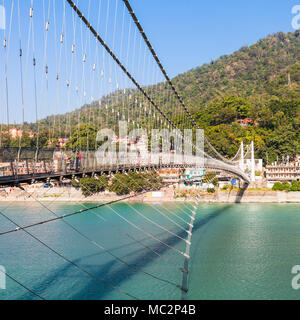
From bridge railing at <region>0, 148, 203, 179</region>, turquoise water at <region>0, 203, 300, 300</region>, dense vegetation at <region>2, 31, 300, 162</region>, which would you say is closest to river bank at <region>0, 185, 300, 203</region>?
dense vegetation at <region>2, 31, 300, 162</region>

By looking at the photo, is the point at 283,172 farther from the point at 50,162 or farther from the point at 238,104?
the point at 50,162

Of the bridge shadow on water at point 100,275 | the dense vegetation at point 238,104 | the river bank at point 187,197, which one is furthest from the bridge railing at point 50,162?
the river bank at point 187,197

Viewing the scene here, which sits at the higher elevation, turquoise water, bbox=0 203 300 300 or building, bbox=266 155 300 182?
building, bbox=266 155 300 182

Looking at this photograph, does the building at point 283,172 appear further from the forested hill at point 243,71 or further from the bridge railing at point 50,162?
the forested hill at point 243,71

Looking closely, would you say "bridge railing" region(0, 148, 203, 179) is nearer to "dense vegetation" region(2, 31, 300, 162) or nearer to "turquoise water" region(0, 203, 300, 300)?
"dense vegetation" region(2, 31, 300, 162)

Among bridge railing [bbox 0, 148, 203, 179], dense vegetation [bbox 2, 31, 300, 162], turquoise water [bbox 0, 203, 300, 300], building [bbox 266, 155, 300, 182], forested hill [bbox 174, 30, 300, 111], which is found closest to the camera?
bridge railing [bbox 0, 148, 203, 179]

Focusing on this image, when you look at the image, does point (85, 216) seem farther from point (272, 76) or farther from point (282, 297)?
point (272, 76)
